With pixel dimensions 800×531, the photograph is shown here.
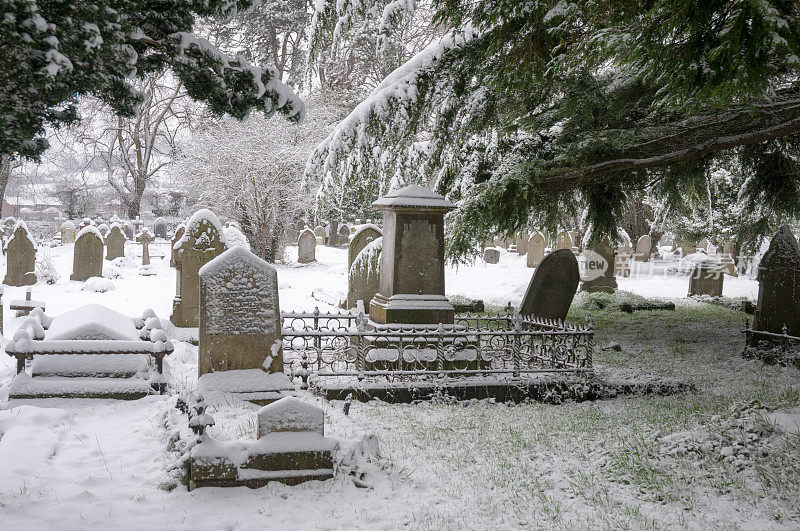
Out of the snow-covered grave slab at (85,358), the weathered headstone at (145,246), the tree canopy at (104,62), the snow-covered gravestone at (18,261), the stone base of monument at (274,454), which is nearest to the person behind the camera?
the tree canopy at (104,62)

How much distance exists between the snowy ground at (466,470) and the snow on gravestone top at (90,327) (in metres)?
0.79

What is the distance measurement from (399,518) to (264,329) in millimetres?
3166

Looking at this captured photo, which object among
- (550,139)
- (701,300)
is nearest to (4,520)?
(550,139)

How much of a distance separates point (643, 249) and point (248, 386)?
29.1 metres

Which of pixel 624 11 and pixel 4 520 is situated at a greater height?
pixel 624 11

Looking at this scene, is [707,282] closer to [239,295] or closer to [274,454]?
[239,295]

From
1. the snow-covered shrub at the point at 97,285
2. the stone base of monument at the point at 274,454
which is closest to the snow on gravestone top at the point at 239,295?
the stone base of monument at the point at 274,454

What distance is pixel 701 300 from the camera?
59.3ft

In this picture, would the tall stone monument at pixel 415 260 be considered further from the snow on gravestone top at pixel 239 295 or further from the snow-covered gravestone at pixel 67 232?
the snow-covered gravestone at pixel 67 232

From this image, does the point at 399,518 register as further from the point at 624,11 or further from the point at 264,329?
the point at 624,11

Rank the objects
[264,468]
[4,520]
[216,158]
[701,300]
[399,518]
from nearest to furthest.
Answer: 1. [4,520]
2. [399,518]
3. [264,468]
4. [701,300]
5. [216,158]

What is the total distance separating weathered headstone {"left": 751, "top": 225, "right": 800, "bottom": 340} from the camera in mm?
9367

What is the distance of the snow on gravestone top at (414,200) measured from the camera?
783cm

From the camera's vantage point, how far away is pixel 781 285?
949 cm
